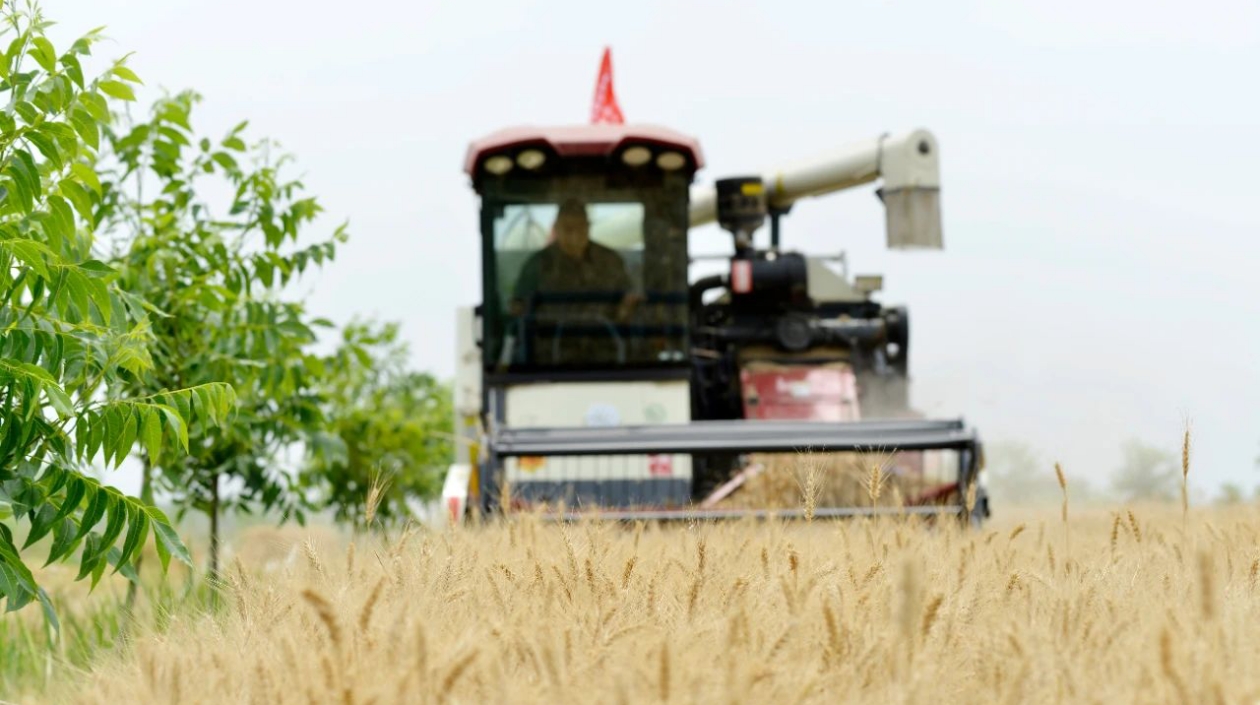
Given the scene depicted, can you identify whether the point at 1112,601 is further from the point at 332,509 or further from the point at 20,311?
the point at 332,509

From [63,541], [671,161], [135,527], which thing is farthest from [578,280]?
[135,527]

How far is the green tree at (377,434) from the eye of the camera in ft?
24.3

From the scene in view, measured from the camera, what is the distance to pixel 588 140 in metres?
7.63

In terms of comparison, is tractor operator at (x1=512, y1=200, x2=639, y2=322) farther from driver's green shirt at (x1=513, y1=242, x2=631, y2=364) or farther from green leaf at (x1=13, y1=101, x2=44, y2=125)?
green leaf at (x1=13, y1=101, x2=44, y2=125)

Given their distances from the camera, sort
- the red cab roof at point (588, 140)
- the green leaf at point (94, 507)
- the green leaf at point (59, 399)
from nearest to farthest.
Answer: the green leaf at point (59, 399), the green leaf at point (94, 507), the red cab roof at point (588, 140)

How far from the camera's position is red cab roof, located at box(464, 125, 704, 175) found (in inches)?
300

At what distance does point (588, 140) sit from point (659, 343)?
1170 millimetres

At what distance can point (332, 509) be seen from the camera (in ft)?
29.6

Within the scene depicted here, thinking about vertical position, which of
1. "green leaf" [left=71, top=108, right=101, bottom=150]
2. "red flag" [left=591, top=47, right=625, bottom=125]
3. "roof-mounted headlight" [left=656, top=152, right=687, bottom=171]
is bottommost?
"green leaf" [left=71, top=108, right=101, bottom=150]

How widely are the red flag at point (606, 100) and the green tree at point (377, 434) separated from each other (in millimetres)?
2004

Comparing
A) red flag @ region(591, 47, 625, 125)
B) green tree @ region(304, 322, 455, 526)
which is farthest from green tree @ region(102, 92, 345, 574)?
red flag @ region(591, 47, 625, 125)

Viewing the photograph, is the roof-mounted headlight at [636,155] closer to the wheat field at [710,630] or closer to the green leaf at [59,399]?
the wheat field at [710,630]

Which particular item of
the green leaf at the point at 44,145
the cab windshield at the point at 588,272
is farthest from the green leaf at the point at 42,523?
the cab windshield at the point at 588,272

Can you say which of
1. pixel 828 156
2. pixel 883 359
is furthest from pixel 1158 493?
pixel 828 156
